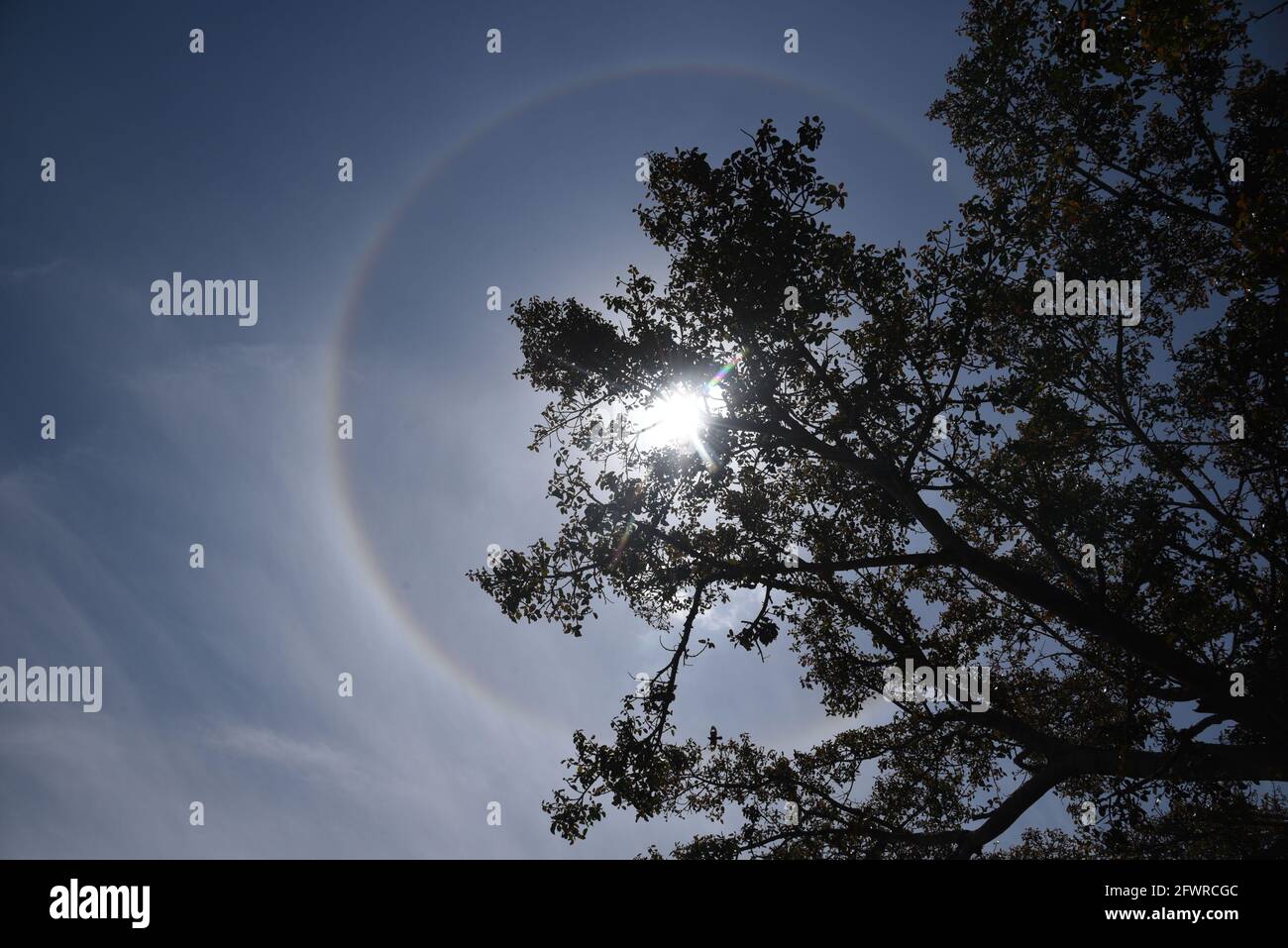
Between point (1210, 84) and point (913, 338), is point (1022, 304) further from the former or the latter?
point (1210, 84)

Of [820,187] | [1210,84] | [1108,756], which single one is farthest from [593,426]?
[1210,84]

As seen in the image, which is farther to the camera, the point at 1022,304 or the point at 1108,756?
the point at 1022,304

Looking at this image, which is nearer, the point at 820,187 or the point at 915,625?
the point at 820,187

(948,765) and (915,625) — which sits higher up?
(915,625)
